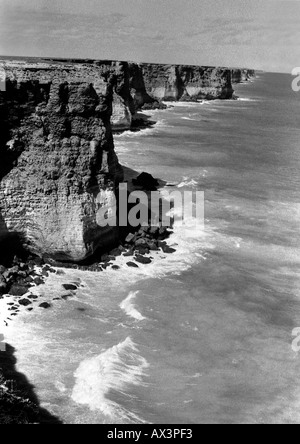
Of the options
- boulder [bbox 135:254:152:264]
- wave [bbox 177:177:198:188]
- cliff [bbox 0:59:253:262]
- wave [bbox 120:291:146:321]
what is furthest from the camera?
wave [bbox 177:177:198:188]

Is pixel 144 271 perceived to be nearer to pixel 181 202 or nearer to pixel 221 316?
pixel 221 316

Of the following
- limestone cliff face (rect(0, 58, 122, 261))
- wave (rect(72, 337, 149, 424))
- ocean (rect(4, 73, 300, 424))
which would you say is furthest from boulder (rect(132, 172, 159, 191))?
wave (rect(72, 337, 149, 424))

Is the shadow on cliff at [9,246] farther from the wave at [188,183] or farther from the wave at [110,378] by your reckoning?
the wave at [188,183]

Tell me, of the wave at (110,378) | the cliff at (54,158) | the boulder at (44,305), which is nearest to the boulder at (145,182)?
the cliff at (54,158)

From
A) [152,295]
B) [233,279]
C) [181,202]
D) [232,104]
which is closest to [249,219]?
[181,202]

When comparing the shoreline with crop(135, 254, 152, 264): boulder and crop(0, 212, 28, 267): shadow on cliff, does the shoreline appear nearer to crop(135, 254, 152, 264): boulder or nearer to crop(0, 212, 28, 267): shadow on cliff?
crop(135, 254, 152, 264): boulder

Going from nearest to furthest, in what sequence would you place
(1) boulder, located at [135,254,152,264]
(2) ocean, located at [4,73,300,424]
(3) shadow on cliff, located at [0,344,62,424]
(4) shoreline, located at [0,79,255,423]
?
(3) shadow on cliff, located at [0,344,62,424] < (2) ocean, located at [4,73,300,424] < (4) shoreline, located at [0,79,255,423] < (1) boulder, located at [135,254,152,264]

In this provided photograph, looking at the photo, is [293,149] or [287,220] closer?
[287,220]
